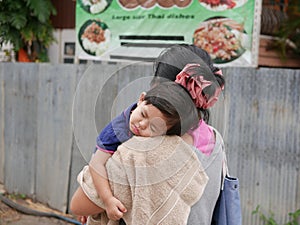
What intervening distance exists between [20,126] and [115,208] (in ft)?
16.3

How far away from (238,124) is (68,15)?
14.7 feet

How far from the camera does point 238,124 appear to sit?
13.5 ft

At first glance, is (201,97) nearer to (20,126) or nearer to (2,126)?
(20,126)

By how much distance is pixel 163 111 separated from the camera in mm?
1212

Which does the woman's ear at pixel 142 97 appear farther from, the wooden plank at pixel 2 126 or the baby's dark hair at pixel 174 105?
the wooden plank at pixel 2 126

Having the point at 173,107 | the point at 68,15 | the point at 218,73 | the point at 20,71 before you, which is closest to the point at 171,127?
the point at 173,107

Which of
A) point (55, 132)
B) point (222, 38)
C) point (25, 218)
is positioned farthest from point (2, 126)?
point (222, 38)

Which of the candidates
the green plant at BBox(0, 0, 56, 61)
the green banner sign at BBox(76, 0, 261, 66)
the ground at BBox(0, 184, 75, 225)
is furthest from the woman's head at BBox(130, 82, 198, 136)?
the green plant at BBox(0, 0, 56, 61)

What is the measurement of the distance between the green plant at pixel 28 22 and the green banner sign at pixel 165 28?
128 cm

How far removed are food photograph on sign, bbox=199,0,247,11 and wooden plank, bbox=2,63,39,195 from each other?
2284 mm

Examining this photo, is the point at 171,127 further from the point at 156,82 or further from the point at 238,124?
the point at 238,124

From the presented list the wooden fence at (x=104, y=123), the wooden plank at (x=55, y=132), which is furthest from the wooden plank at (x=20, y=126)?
the wooden plank at (x=55, y=132)

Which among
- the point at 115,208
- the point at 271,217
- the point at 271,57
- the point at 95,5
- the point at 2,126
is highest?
the point at 95,5

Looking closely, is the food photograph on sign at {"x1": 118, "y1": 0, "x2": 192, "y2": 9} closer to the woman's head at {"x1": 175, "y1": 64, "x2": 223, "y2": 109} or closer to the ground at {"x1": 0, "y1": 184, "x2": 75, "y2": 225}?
the ground at {"x1": 0, "y1": 184, "x2": 75, "y2": 225}
